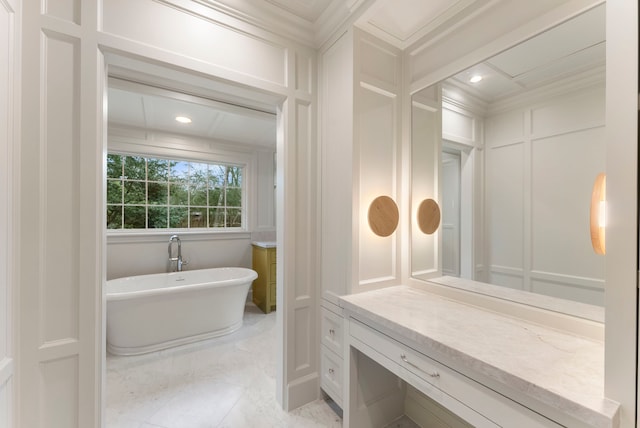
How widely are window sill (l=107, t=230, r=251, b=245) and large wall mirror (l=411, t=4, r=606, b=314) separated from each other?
297cm

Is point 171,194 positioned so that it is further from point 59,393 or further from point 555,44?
point 555,44

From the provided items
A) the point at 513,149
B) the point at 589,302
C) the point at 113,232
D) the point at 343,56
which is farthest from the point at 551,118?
the point at 113,232

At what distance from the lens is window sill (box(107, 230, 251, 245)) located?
3.21 meters

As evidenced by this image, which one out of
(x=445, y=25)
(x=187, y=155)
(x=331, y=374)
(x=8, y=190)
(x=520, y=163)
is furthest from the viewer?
(x=187, y=155)

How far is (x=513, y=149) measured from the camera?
129cm

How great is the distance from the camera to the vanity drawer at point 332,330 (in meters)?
1.69

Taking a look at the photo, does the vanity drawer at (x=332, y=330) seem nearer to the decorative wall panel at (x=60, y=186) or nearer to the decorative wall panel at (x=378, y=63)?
the decorative wall panel at (x=60, y=186)

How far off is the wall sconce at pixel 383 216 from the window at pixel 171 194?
9.82 feet

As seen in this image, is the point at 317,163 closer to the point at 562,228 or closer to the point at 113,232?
the point at 562,228

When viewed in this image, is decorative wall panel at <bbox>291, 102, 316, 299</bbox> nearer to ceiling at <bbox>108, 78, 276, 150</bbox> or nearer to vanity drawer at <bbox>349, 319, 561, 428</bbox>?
vanity drawer at <bbox>349, 319, 561, 428</bbox>

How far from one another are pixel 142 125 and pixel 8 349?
116 inches

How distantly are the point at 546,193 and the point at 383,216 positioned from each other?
81 cm

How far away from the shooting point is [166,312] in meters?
2.59

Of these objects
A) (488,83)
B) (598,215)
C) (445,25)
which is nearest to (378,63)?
(445,25)
